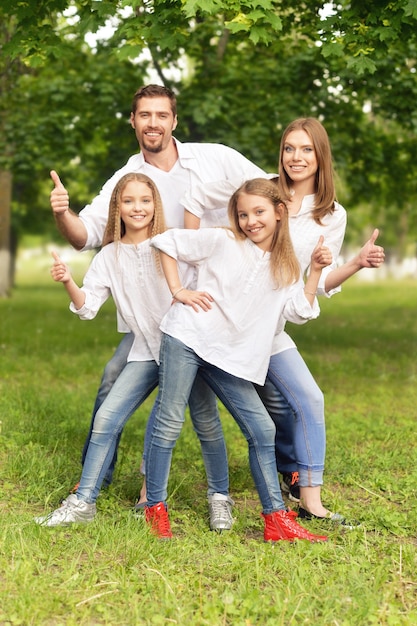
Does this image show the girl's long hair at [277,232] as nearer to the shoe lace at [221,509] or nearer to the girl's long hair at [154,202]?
the girl's long hair at [154,202]

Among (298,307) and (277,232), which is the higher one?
(277,232)

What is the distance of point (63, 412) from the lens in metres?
6.79

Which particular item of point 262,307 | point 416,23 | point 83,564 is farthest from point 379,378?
point 83,564

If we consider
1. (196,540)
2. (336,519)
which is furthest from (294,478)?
(196,540)

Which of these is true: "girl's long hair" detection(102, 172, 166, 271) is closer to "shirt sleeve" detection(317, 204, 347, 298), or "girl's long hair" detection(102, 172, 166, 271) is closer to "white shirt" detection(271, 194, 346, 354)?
"white shirt" detection(271, 194, 346, 354)

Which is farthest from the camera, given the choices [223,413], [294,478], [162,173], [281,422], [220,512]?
[223,413]

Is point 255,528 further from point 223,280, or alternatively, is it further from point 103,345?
point 103,345

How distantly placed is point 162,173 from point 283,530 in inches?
79.2

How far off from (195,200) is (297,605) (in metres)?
2.12

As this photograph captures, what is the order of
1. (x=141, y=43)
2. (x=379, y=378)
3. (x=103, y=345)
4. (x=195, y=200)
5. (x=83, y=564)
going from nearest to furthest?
1. (x=83, y=564)
2. (x=195, y=200)
3. (x=141, y=43)
4. (x=379, y=378)
5. (x=103, y=345)

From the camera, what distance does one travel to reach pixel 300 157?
4.46m

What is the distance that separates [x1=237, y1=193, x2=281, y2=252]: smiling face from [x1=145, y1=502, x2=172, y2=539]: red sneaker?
145cm

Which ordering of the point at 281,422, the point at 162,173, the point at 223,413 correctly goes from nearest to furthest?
the point at 162,173 < the point at 281,422 < the point at 223,413

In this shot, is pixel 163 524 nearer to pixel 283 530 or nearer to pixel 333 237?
pixel 283 530
